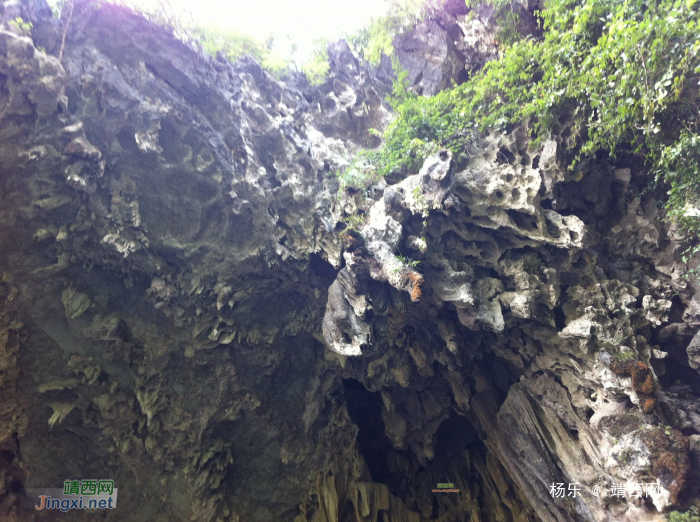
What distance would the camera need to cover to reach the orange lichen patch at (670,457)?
3.96 metres

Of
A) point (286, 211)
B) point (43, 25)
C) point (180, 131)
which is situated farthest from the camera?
point (286, 211)

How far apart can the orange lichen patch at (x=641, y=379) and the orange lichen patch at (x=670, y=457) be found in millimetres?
293

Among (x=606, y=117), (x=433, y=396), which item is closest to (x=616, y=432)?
(x=433, y=396)

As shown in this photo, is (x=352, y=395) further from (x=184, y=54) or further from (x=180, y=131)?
(x=184, y=54)

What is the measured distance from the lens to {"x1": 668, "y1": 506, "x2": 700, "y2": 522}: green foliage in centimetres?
378

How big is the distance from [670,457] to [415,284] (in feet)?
11.9

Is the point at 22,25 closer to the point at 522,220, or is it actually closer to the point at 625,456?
the point at 522,220

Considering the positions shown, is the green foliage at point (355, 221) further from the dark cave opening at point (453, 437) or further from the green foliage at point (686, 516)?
the dark cave opening at point (453, 437)

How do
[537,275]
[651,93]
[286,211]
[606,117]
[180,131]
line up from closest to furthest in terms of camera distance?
[651,93]
[606,117]
[537,275]
[180,131]
[286,211]

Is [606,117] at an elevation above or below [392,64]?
below

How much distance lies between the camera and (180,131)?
257 inches

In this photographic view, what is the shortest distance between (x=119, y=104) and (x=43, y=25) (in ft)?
5.84

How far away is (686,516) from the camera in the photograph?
380cm

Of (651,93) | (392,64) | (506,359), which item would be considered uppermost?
(392,64)
